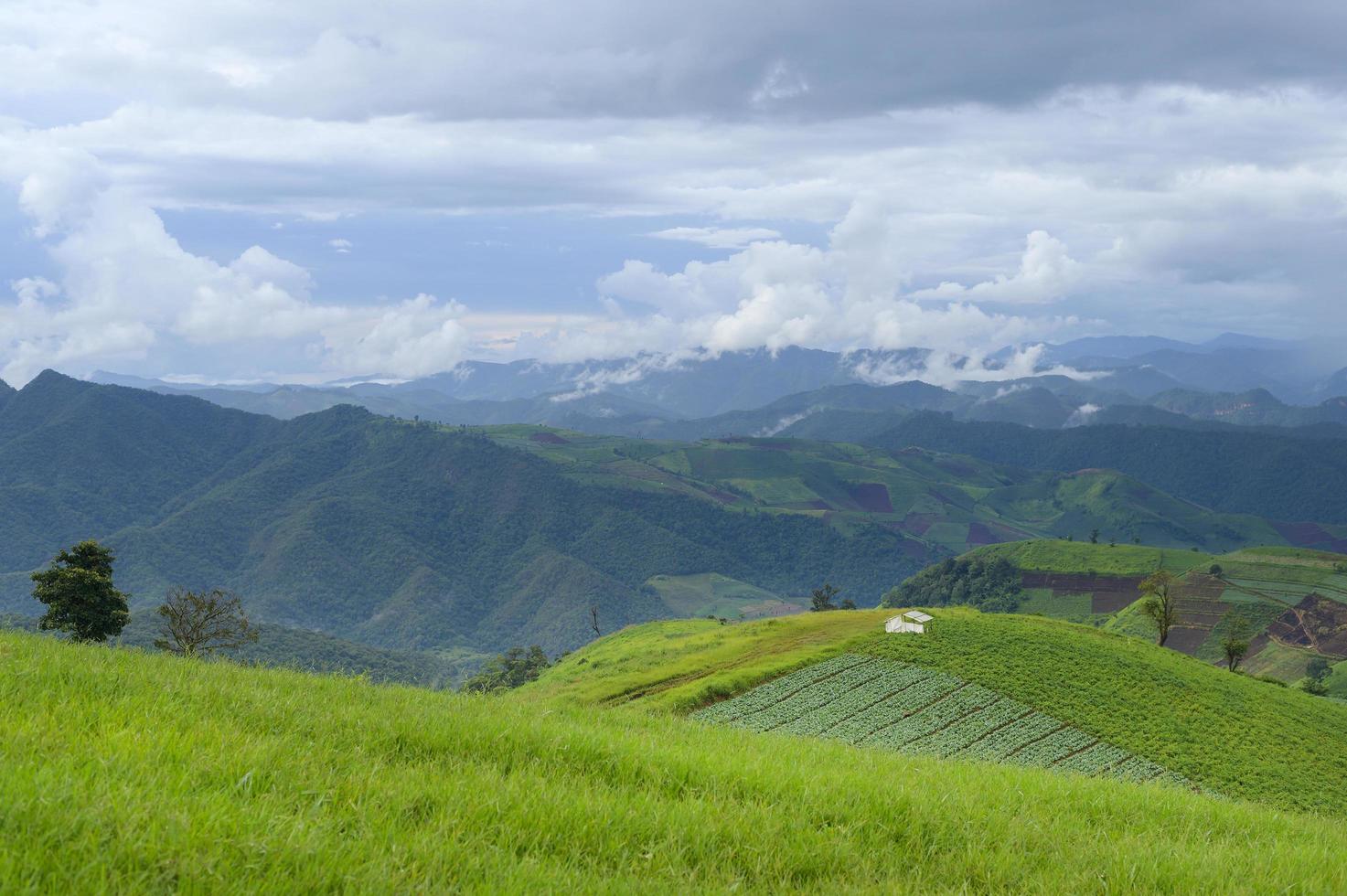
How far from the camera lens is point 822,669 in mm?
71812

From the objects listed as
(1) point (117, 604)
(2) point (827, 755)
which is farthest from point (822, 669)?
(2) point (827, 755)

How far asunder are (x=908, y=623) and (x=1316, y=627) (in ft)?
510

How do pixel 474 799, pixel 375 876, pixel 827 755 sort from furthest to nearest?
1. pixel 827 755
2. pixel 474 799
3. pixel 375 876

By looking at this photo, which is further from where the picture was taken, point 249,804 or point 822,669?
point 822,669

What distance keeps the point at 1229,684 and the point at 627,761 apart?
272 feet

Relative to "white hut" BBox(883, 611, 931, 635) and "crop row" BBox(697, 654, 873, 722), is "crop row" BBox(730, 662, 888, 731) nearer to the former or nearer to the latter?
"crop row" BBox(697, 654, 873, 722)

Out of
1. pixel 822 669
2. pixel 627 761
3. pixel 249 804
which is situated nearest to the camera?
pixel 249 804

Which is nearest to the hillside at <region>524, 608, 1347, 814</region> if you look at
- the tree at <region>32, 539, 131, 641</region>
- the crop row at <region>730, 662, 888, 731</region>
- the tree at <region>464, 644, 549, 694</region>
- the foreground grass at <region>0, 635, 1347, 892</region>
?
the crop row at <region>730, 662, 888, 731</region>

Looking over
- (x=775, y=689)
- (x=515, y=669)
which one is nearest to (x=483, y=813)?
(x=775, y=689)

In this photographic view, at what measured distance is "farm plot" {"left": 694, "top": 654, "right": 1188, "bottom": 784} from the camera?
5372 centimetres

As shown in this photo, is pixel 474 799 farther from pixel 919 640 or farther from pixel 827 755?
pixel 919 640

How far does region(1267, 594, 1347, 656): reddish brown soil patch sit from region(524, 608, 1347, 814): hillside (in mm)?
115556

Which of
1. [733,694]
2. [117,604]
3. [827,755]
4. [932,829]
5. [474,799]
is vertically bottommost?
[733,694]

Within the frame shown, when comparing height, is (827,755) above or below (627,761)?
below
